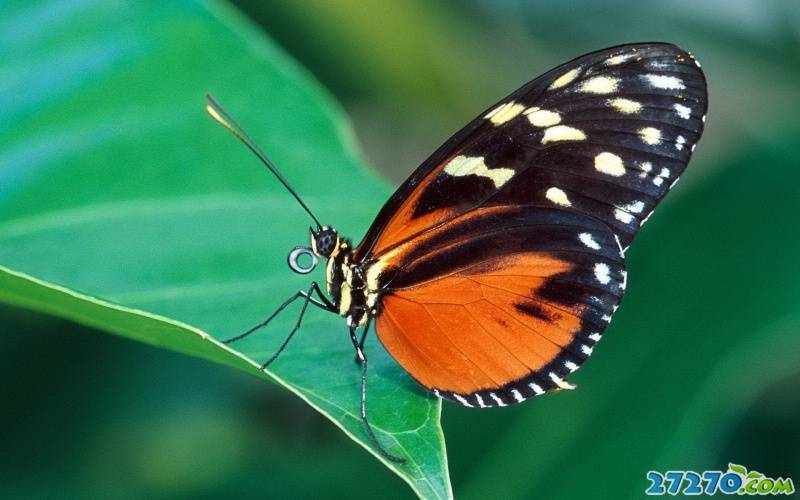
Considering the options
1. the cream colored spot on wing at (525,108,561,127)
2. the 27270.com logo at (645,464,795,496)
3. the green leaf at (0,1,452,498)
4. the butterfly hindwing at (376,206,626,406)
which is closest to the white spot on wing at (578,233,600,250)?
the butterfly hindwing at (376,206,626,406)

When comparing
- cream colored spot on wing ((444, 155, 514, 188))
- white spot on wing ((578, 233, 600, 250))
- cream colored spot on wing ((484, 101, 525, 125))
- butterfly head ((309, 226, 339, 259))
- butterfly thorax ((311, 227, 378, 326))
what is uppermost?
cream colored spot on wing ((484, 101, 525, 125))

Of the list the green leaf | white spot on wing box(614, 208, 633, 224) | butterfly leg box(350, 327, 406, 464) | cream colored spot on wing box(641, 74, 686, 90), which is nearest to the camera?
butterfly leg box(350, 327, 406, 464)

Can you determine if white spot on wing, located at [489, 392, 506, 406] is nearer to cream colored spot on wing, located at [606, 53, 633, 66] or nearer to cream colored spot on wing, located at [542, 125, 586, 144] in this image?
cream colored spot on wing, located at [542, 125, 586, 144]

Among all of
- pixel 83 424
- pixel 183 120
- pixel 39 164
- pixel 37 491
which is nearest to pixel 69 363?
pixel 83 424

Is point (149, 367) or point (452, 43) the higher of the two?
point (452, 43)

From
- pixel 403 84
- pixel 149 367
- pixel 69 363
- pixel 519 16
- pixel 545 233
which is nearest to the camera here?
pixel 545 233

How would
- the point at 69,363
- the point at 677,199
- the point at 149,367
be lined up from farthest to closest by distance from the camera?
the point at 677,199
the point at 149,367
the point at 69,363

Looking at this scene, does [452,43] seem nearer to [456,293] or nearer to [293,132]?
[293,132]
